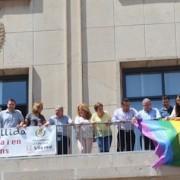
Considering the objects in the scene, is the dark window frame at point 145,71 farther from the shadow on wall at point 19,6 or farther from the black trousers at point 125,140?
the black trousers at point 125,140

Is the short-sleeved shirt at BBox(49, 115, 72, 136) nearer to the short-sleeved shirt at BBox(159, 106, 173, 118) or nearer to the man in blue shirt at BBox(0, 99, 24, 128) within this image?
the man in blue shirt at BBox(0, 99, 24, 128)

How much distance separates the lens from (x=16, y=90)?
70.0 ft

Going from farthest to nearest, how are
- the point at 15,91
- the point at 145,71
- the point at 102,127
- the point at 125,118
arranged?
the point at 15,91, the point at 145,71, the point at 125,118, the point at 102,127

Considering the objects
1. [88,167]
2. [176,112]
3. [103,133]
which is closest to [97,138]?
[103,133]

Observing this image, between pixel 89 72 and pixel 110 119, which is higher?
pixel 89 72

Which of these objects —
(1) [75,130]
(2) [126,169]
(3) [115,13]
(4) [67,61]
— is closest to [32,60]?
(4) [67,61]

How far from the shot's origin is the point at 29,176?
16.9 meters

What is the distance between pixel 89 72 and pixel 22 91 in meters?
2.11

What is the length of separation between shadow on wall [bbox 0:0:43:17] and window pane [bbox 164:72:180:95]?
13.7 ft

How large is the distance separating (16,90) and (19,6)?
7.89ft

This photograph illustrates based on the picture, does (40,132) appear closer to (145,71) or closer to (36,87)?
(36,87)

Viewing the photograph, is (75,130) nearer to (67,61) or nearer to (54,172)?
(54,172)

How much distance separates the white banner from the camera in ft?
56.9

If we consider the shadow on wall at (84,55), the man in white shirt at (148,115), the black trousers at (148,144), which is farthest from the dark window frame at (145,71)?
the black trousers at (148,144)
